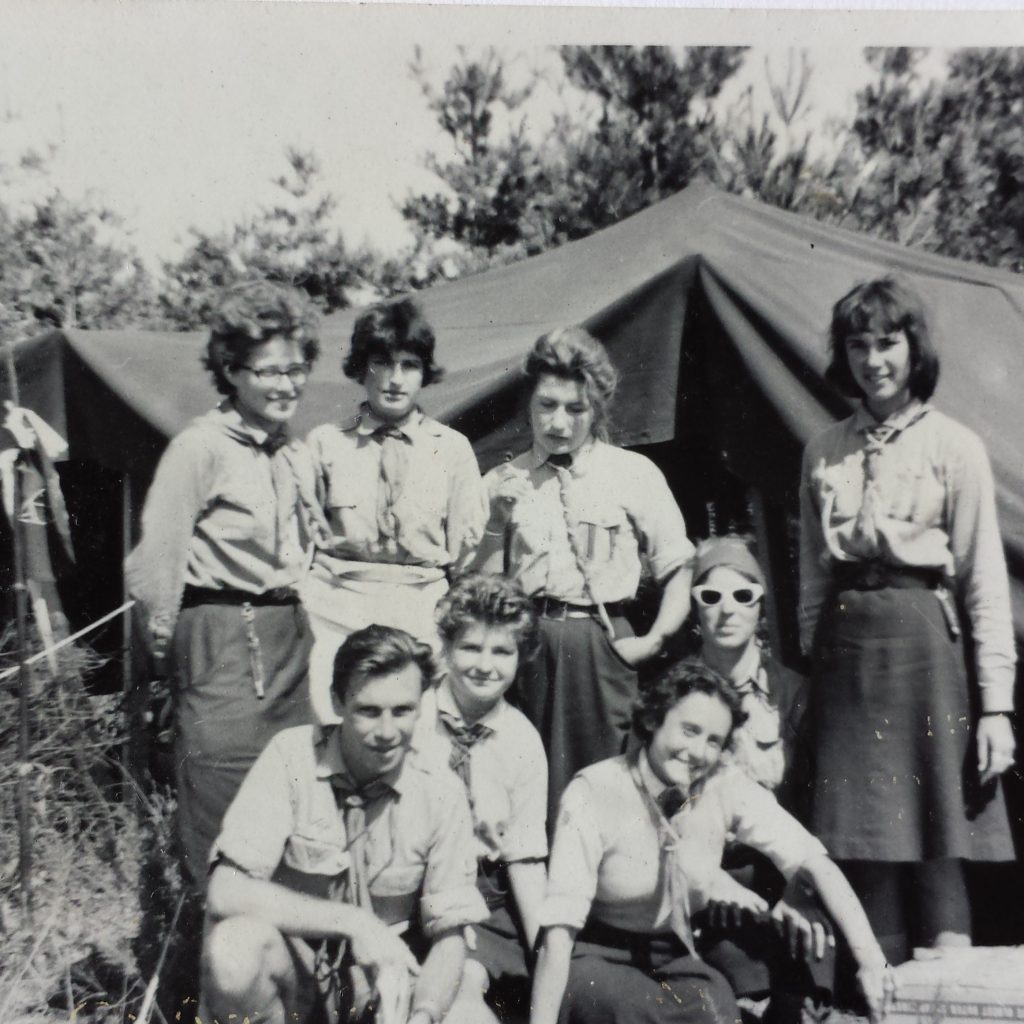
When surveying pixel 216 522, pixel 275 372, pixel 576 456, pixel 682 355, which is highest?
pixel 682 355

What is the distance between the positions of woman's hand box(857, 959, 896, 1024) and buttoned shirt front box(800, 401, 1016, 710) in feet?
1.92

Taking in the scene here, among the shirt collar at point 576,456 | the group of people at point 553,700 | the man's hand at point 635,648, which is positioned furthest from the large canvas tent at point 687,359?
the man's hand at point 635,648

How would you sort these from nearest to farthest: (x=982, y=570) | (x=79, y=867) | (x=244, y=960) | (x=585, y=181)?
(x=244, y=960), (x=982, y=570), (x=79, y=867), (x=585, y=181)

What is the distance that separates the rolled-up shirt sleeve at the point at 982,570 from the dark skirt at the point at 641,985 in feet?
2.67

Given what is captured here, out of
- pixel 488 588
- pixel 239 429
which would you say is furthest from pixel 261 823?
pixel 239 429

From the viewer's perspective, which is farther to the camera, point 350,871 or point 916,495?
point 916,495

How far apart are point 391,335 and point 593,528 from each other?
0.67 metres

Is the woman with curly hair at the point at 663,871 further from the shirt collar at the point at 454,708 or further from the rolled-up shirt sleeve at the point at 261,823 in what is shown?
the rolled-up shirt sleeve at the point at 261,823

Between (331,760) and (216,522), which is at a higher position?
(216,522)

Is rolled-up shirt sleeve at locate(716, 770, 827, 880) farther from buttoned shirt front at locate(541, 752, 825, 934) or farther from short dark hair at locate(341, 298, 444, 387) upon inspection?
short dark hair at locate(341, 298, 444, 387)

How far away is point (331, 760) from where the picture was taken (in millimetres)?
2266

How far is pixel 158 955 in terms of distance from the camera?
277cm

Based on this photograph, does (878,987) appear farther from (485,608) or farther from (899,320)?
(899,320)

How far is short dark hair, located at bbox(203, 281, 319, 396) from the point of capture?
2664mm
